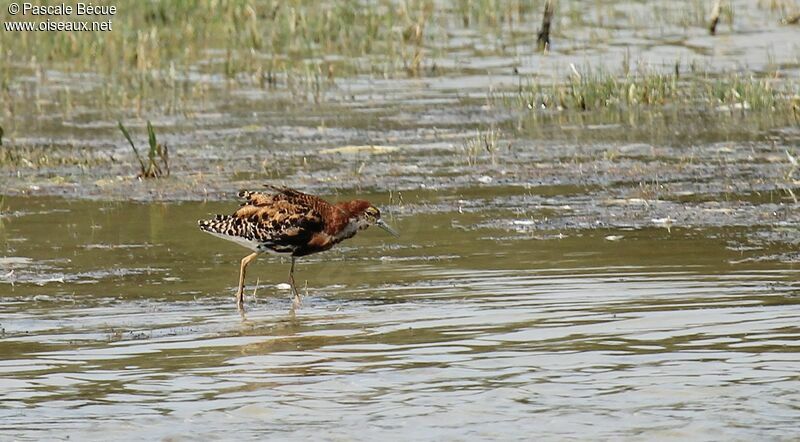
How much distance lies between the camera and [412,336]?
840 centimetres

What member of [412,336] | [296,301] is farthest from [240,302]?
[412,336]

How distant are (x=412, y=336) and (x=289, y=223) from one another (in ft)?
5.71

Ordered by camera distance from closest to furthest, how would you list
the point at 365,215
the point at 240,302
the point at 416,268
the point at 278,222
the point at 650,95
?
the point at 240,302, the point at 278,222, the point at 365,215, the point at 416,268, the point at 650,95

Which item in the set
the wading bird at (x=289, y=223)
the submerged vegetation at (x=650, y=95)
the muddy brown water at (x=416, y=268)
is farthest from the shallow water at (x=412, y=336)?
the submerged vegetation at (x=650, y=95)

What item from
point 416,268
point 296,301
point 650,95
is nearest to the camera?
point 296,301

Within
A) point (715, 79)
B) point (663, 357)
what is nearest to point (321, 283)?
point (663, 357)

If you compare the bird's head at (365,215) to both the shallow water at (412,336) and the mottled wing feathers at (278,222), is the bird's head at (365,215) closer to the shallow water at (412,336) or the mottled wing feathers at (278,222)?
the mottled wing feathers at (278,222)

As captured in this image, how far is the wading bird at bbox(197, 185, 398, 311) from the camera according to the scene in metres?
9.89

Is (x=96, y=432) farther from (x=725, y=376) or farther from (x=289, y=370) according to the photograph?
(x=725, y=376)

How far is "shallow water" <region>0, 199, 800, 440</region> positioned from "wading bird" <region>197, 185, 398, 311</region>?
0.31 meters

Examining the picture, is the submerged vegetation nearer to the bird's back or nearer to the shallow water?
the shallow water

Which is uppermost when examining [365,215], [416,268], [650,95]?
[650,95]

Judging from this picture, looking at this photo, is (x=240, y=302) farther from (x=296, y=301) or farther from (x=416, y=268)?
(x=416, y=268)

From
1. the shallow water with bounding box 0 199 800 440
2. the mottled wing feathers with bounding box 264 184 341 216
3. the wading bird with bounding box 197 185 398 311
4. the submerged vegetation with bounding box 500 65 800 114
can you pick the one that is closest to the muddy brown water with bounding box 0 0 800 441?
the shallow water with bounding box 0 199 800 440
